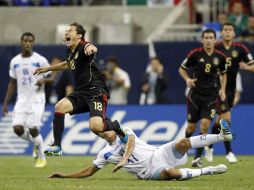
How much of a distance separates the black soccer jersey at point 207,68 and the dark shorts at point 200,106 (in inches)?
3.7

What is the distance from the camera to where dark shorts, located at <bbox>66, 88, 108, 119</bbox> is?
15.3 meters

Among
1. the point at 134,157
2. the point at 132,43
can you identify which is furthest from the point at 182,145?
the point at 132,43

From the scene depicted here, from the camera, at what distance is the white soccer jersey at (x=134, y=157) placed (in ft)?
45.7

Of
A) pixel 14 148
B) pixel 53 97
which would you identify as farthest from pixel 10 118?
pixel 53 97

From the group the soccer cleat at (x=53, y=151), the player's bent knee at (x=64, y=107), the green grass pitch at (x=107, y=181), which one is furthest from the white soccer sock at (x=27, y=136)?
the soccer cleat at (x=53, y=151)

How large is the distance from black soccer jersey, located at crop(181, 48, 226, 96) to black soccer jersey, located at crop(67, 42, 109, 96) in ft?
10.4

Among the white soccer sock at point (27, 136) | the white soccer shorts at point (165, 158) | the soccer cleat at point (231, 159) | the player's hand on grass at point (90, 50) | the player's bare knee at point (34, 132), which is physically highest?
the player's hand on grass at point (90, 50)

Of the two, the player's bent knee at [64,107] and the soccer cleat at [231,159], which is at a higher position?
the player's bent knee at [64,107]

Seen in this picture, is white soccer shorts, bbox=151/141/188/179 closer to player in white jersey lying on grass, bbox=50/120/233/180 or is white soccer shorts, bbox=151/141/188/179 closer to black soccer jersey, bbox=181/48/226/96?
player in white jersey lying on grass, bbox=50/120/233/180

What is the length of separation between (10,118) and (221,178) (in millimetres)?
9844

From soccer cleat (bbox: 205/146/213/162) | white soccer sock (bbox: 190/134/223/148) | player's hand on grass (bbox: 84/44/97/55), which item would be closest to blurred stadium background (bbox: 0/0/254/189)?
soccer cleat (bbox: 205/146/213/162)

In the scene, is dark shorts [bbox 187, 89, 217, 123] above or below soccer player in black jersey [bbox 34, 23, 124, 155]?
below

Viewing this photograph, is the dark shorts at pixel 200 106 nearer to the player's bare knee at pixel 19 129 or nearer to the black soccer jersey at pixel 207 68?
the black soccer jersey at pixel 207 68

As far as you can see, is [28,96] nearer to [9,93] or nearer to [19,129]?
[9,93]
